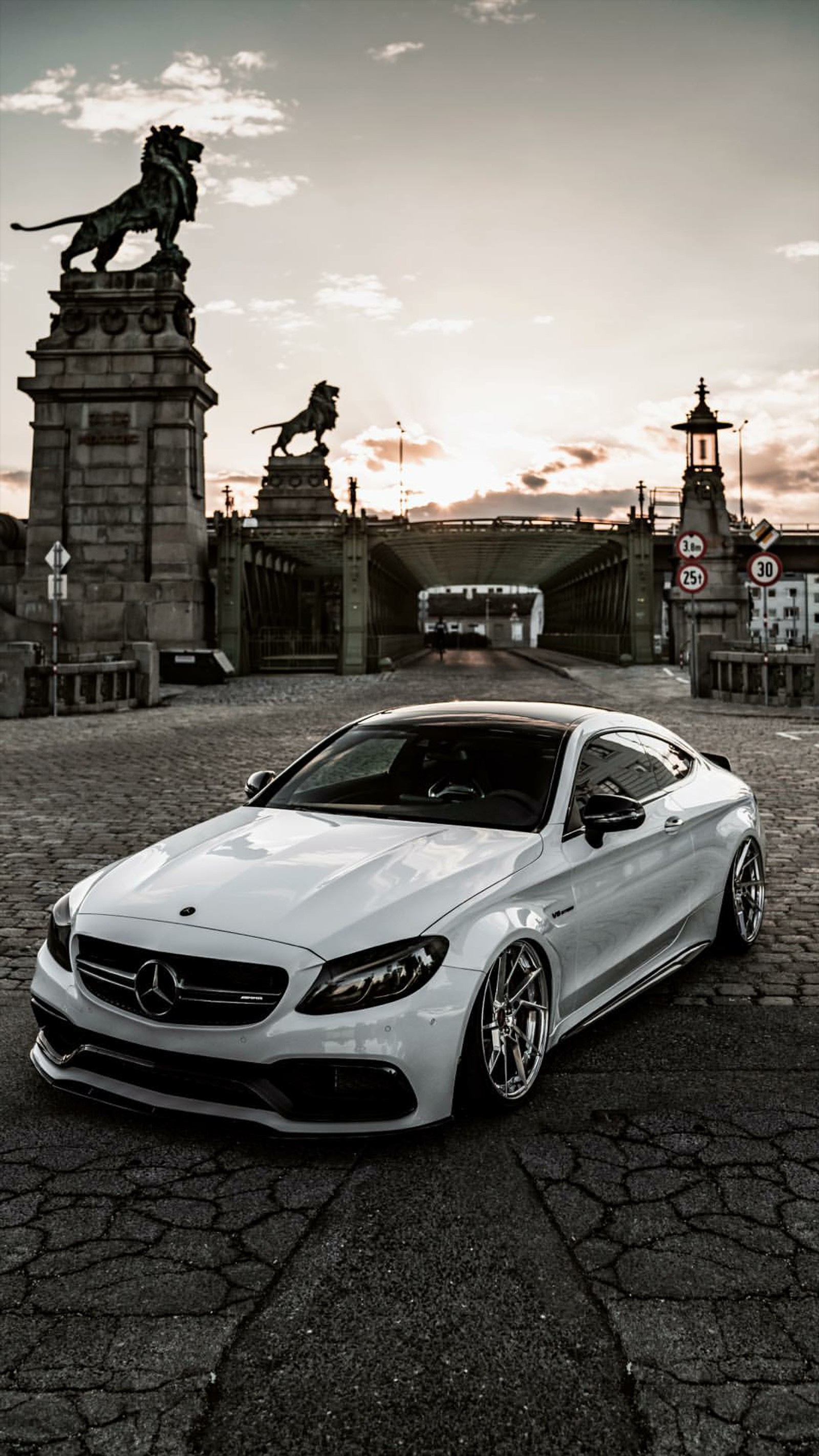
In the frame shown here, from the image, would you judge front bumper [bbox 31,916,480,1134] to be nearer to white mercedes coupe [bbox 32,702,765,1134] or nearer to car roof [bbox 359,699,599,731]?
white mercedes coupe [bbox 32,702,765,1134]

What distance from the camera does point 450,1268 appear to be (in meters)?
2.97

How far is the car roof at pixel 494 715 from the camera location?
527 cm

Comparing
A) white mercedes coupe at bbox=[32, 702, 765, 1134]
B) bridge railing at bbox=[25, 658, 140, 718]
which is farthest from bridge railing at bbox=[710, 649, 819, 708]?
white mercedes coupe at bbox=[32, 702, 765, 1134]

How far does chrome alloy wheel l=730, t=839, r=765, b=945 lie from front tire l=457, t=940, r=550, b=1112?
6.74 ft

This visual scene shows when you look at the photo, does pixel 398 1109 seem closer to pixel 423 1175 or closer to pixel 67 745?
pixel 423 1175

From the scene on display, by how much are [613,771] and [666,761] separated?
2.10 ft

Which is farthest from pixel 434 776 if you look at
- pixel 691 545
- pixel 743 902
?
pixel 691 545

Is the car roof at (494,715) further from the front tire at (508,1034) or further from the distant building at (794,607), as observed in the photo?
the distant building at (794,607)

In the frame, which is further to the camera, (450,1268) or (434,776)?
(434,776)

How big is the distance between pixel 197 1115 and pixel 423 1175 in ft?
2.22

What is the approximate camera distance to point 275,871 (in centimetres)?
411

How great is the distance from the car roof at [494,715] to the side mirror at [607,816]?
57 cm

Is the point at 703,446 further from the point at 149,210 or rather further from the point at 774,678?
the point at 149,210

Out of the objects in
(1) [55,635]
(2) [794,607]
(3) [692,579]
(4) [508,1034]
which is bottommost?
(4) [508,1034]
